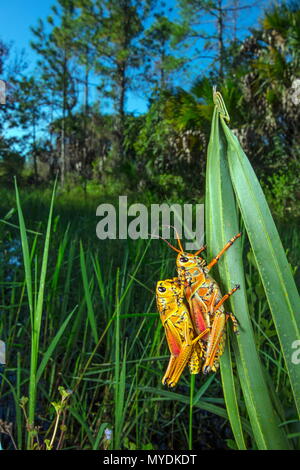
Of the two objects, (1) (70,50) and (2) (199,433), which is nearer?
(2) (199,433)

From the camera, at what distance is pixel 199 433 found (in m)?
0.75

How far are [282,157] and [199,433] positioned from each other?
4.82 m

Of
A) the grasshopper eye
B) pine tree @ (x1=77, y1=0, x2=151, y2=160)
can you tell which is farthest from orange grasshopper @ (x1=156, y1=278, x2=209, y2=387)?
pine tree @ (x1=77, y1=0, x2=151, y2=160)

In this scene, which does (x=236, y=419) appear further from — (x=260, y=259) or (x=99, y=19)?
(x=99, y=19)

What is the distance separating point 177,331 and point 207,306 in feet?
0.07

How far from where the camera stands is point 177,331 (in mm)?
200

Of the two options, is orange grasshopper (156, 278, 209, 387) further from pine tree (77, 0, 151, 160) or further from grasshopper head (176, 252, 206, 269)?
pine tree (77, 0, 151, 160)

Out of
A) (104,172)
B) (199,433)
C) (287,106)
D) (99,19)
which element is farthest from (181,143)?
(199,433)

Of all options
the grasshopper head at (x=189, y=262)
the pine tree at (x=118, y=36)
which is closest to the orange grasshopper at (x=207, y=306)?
the grasshopper head at (x=189, y=262)

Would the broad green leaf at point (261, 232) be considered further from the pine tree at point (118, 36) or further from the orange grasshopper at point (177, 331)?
the pine tree at point (118, 36)

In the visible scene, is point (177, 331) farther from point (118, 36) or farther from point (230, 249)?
point (118, 36)

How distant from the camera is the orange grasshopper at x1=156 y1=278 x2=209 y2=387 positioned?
0.65 ft

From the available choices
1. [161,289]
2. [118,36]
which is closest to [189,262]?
[161,289]

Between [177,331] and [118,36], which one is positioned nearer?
[177,331]
